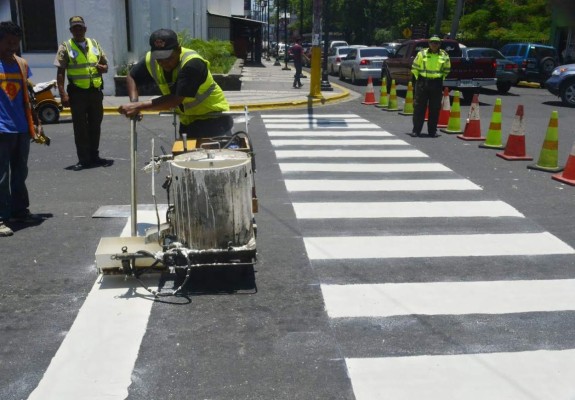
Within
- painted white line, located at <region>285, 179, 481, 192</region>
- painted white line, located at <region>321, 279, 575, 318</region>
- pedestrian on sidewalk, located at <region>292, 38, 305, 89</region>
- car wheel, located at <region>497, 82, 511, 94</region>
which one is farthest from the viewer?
car wheel, located at <region>497, 82, 511, 94</region>

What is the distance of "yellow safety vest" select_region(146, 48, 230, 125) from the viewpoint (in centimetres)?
541

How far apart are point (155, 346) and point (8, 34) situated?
12.2 feet

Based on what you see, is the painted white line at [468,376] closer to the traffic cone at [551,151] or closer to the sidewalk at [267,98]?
the traffic cone at [551,151]

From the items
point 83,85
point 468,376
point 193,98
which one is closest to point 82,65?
point 83,85

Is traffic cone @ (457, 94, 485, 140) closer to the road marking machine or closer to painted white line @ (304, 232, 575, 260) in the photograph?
painted white line @ (304, 232, 575, 260)

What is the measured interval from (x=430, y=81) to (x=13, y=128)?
8.25 metres

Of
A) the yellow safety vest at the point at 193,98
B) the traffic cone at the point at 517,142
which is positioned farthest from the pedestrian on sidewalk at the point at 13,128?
the traffic cone at the point at 517,142

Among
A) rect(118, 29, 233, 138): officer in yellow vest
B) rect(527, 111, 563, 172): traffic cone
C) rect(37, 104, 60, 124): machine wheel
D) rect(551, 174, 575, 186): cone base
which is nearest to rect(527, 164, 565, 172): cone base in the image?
rect(527, 111, 563, 172): traffic cone

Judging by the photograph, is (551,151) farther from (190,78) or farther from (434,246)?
(190,78)

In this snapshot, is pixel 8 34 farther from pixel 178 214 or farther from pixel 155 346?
pixel 155 346

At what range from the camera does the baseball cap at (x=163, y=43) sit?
5.11 m

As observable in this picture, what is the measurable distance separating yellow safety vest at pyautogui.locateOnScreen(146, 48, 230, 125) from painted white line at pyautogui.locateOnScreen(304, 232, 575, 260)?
1.56m

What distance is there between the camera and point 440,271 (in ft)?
17.4

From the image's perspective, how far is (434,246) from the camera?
5918 mm
